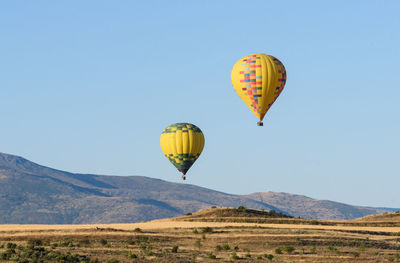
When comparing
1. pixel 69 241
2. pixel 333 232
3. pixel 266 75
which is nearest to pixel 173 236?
pixel 69 241

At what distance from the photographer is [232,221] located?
112m

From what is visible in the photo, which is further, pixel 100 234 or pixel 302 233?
pixel 302 233

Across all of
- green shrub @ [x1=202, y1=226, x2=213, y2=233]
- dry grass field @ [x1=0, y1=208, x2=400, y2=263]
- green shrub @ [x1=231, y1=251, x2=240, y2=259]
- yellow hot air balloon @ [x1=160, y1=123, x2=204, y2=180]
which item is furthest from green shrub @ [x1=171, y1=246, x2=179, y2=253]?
yellow hot air balloon @ [x1=160, y1=123, x2=204, y2=180]

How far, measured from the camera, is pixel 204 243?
89.4 metres

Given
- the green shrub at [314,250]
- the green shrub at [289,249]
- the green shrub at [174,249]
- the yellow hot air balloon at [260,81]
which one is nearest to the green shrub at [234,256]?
the green shrub at [174,249]

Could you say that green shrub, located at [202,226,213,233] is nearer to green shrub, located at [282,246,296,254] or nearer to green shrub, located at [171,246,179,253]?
green shrub, located at [282,246,296,254]

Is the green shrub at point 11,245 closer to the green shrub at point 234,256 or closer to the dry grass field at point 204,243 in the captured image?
the dry grass field at point 204,243

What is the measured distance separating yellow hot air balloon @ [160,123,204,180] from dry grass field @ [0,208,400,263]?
10.0 metres

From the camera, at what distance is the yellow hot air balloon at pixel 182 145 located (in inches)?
4641

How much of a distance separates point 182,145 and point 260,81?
16.4 m

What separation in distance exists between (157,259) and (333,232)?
32.3m

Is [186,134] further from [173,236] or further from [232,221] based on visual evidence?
[173,236]

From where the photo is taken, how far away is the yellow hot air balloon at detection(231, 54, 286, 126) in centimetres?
10794

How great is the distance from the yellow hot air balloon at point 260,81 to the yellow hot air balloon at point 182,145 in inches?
478
